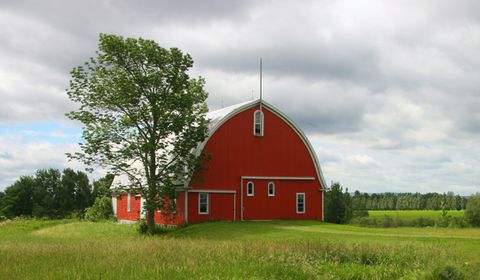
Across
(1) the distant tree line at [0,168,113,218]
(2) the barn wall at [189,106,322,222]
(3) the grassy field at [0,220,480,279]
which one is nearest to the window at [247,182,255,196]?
(2) the barn wall at [189,106,322,222]

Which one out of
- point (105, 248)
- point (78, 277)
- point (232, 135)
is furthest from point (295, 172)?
point (78, 277)

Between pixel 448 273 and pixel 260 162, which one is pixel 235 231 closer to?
pixel 260 162

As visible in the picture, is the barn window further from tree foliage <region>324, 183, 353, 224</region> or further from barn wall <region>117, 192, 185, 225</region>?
tree foliage <region>324, 183, 353, 224</region>

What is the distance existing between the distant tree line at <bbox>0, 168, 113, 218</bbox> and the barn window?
4724 centimetres

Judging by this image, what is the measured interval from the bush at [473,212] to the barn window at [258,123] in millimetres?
21843

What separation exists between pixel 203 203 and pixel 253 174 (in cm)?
466

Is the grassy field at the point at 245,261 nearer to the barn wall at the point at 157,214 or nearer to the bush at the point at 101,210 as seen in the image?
the barn wall at the point at 157,214

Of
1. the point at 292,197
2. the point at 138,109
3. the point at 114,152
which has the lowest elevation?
the point at 292,197

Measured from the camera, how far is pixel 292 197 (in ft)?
146

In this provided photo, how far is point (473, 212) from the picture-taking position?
50969 millimetres

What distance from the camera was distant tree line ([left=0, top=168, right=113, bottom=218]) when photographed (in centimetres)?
8388

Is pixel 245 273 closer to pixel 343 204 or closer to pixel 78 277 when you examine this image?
pixel 78 277

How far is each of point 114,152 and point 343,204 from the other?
956 inches

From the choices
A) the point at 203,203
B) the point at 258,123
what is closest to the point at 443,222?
the point at 258,123
